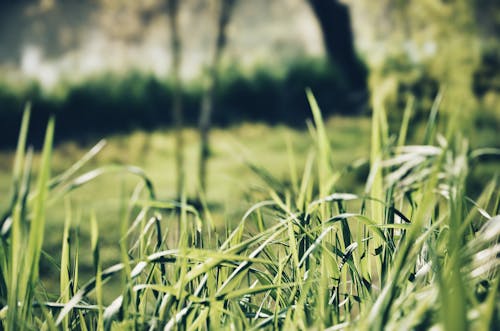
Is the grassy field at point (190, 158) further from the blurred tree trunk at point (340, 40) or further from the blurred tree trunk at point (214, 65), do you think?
the blurred tree trunk at point (340, 40)

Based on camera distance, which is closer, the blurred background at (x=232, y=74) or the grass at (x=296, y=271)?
the grass at (x=296, y=271)

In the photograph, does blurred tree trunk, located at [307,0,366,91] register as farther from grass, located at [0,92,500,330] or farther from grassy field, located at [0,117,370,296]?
grass, located at [0,92,500,330]

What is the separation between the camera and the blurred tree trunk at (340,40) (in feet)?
10.6

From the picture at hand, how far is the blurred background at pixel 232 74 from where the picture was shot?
2.84m

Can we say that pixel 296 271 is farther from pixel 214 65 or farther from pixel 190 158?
pixel 190 158

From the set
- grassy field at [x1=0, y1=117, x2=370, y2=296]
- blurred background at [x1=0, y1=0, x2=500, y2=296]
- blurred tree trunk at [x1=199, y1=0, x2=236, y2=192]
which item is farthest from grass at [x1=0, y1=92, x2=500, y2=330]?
blurred background at [x1=0, y1=0, x2=500, y2=296]

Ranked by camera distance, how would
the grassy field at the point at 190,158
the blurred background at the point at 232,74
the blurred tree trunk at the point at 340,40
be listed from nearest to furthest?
the grassy field at the point at 190,158 → the blurred background at the point at 232,74 → the blurred tree trunk at the point at 340,40

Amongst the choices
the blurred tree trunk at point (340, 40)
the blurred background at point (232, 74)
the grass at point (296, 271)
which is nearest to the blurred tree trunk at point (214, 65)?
the blurred background at point (232, 74)

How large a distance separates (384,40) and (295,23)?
0.58 metres

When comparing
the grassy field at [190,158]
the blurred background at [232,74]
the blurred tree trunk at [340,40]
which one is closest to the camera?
the grassy field at [190,158]

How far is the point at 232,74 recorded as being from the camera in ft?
10.6

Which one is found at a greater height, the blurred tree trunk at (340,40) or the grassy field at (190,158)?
the blurred tree trunk at (340,40)

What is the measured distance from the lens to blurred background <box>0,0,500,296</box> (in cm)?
284

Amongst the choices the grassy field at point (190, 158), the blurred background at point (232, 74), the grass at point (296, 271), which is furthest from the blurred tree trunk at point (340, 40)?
the grass at point (296, 271)
